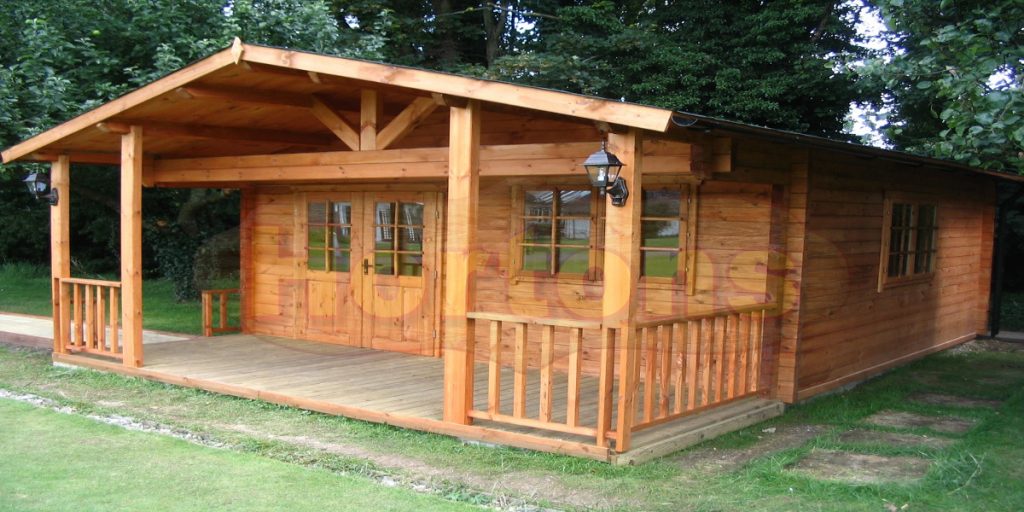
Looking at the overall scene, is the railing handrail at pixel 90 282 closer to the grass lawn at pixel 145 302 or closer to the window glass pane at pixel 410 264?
the window glass pane at pixel 410 264

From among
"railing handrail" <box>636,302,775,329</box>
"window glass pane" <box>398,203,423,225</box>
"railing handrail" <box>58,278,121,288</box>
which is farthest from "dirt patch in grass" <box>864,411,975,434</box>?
"railing handrail" <box>58,278,121,288</box>

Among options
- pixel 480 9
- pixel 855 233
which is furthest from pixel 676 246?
pixel 480 9

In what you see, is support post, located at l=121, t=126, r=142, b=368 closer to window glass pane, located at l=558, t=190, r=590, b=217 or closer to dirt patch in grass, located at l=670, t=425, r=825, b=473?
window glass pane, located at l=558, t=190, r=590, b=217

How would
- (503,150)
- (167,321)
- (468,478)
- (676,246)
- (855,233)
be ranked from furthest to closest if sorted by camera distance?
1. (167,321)
2. (855,233)
3. (676,246)
4. (503,150)
5. (468,478)

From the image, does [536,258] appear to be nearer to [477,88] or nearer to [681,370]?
[681,370]

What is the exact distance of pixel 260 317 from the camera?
10016mm

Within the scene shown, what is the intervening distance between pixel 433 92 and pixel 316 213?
4.29m

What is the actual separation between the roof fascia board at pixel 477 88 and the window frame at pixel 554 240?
7.31 ft

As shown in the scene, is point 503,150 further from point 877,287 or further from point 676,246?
point 877,287

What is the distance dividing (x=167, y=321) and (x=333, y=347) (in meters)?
4.39

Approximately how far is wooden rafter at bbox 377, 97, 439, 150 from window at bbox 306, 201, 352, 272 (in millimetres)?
2603

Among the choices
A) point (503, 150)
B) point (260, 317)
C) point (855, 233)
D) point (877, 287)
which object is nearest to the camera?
point (503, 150)

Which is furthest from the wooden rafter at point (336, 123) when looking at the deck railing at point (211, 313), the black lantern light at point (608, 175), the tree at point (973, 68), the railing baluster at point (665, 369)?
the tree at point (973, 68)

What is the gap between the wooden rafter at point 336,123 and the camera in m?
6.82
